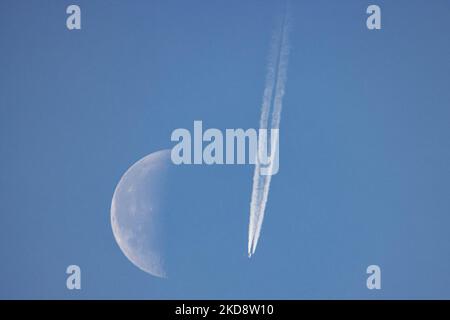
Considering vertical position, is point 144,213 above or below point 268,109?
below

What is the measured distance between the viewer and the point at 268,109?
2613 millimetres

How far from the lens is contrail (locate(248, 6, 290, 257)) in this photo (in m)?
2.60

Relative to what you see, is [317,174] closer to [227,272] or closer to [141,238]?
[227,272]

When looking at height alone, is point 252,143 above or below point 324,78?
below

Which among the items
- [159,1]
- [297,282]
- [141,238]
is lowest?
[297,282]

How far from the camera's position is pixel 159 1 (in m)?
2.66

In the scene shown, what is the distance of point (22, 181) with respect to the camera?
2.63 m

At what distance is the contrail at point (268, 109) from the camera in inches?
102

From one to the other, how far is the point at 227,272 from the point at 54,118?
45.9 inches
